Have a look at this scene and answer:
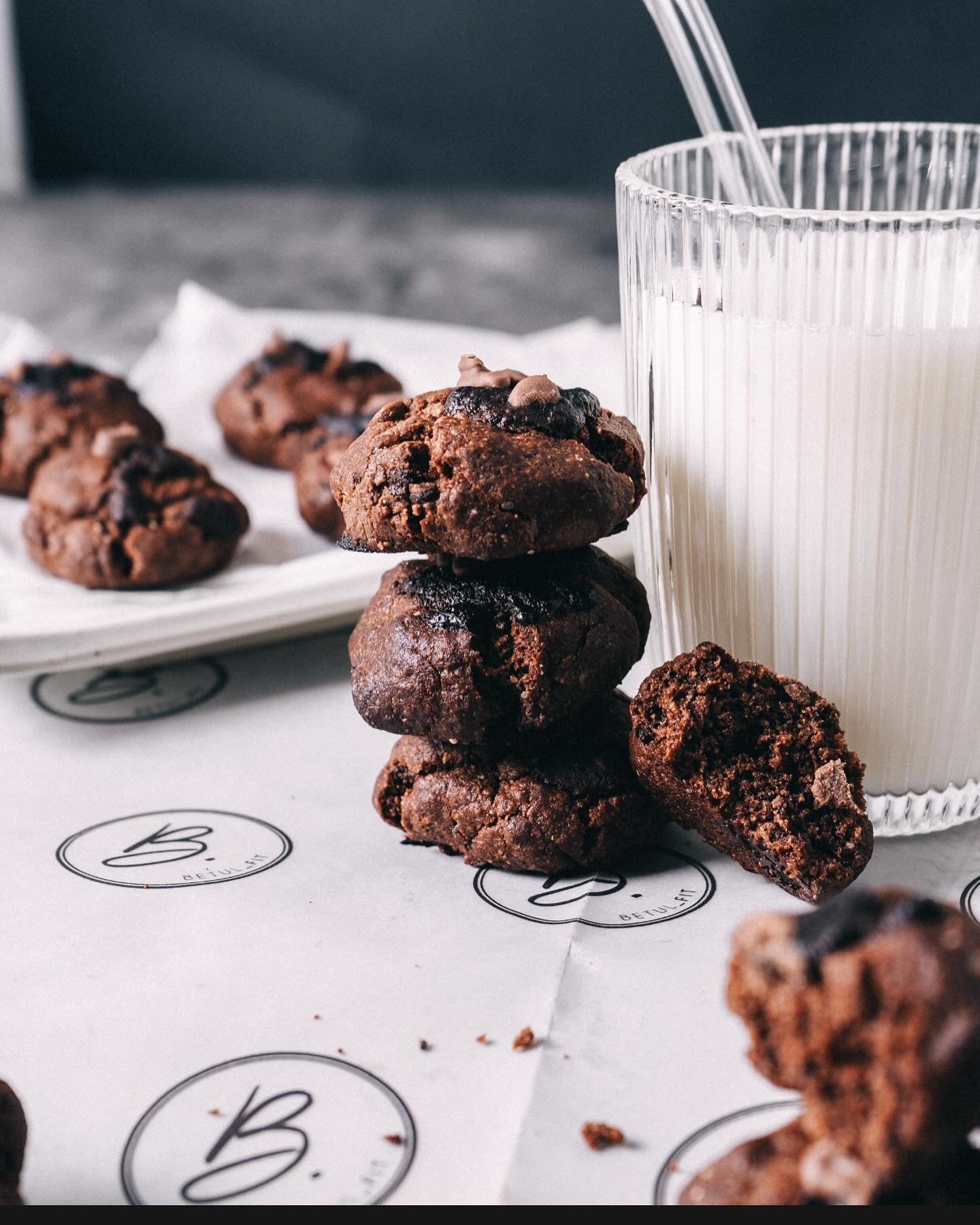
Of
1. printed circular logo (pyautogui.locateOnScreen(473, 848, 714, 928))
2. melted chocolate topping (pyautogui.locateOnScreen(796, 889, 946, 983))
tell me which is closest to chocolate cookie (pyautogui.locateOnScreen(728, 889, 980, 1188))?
melted chocolate topping (pyautogui.locateOnScreen(796, 889, 946, 983))

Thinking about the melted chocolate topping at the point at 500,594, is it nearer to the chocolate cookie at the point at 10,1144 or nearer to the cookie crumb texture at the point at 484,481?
the cookie crumb texture at the point at 484,481

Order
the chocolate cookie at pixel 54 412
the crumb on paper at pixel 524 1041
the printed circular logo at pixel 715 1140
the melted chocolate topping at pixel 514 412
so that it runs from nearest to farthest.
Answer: the printed circular logo at pixel 715 1140
the crumb on paper at pixel 524 1041
the melted chocolate topping at pixel 514 412
the chocolate cookie at pixel 54 412

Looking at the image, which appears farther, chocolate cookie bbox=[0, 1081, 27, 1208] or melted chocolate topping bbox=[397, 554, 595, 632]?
melted chocolate topping bbox=[397, 554, 595, 632]

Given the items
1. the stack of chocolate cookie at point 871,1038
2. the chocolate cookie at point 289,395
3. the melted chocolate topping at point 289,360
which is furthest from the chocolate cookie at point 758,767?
the melted chocolate topping at point 289,360

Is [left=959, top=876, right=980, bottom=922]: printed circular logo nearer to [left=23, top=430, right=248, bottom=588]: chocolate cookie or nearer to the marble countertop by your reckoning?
[left=23, top=430, right=248, bottom=588]: chocolate cookie

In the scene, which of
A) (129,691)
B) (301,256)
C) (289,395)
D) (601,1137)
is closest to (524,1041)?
(601,1137)

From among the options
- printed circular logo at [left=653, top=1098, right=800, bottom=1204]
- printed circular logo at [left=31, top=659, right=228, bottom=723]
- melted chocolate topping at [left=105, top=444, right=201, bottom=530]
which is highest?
melted chocolate topping at [left=105, top=444, right=201, bottom=530]
